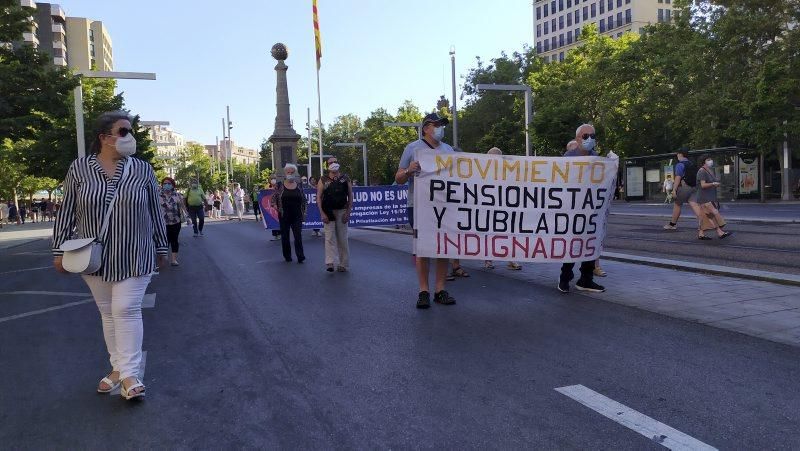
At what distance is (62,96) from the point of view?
16.6m

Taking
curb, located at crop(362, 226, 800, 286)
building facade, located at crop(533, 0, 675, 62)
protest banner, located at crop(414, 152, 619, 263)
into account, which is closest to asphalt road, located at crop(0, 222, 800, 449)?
protest banner, located at crop(414, 152, 619, 263)

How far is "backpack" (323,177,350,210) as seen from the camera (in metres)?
9.71

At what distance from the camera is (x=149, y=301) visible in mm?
7539

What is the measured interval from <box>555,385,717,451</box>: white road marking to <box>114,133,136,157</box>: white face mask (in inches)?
121

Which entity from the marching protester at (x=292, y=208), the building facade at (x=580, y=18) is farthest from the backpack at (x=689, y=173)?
the building facade at (x=580, y=18)

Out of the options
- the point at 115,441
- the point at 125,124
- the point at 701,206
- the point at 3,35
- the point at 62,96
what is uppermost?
the point at 3,35

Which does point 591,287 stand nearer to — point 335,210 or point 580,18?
point 335,210

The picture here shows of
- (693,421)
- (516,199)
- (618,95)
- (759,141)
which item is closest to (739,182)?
(759,141)

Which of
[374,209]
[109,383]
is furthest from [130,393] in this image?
[374,209]

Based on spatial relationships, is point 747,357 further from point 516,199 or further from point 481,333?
point 516,199

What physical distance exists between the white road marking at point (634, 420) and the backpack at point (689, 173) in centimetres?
1085

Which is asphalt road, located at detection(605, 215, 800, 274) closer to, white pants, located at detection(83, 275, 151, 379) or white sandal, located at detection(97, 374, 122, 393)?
white pants, located at detection(83, 275, 151, 379)

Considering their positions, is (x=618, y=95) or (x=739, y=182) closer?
(x=739, y=182)

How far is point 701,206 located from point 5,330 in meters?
12.0
